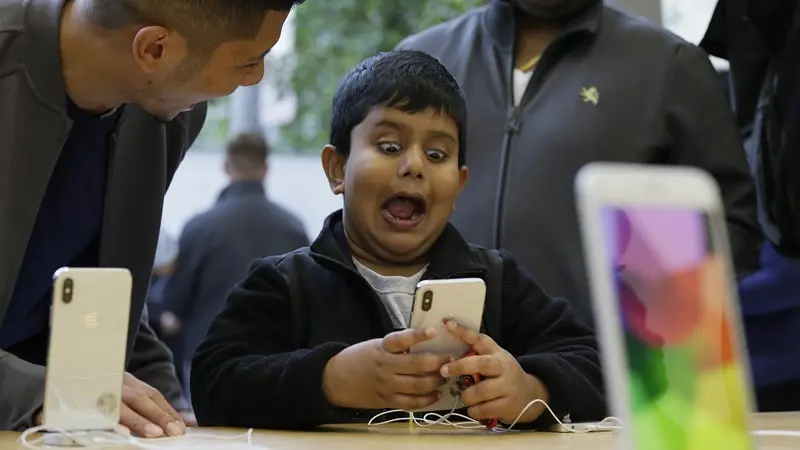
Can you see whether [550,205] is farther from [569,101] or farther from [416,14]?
[416,14]

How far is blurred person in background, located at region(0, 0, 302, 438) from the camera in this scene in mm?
1741

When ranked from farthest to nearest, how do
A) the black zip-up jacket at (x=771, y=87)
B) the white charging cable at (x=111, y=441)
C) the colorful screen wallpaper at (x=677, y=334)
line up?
1. the black zip-up jacket at (x=771, y=87)
2. the white charging cable at (x=111, y=441)
3. the colorful screen wallpaper at (x=677, y=334)

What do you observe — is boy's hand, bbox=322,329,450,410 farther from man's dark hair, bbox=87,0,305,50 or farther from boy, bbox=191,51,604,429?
man's dark hair, bbox=87,0,305,50

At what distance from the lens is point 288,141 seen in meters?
6.37

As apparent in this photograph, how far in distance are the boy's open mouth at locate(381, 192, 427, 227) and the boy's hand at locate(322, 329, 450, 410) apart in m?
0.40

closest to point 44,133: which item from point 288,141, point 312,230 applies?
point 312,230

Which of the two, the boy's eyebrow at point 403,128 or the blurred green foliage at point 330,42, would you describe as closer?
the boy's eyebrow at point 403,128

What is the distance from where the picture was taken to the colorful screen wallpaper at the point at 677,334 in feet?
2.32

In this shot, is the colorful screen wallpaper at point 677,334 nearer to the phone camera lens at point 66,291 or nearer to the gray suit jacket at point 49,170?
the phone camera lens at point 66,291

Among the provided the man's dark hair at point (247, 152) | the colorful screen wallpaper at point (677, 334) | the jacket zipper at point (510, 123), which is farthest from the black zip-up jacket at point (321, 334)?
the man's dark hair at point (247, 152)

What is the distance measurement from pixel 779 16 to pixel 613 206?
192 cm

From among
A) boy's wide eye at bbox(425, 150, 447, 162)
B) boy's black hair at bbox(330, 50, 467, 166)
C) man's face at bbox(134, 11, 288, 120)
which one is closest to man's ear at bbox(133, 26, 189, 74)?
man's face at bbox(134, 11, 288, 120)

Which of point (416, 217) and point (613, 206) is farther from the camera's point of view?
point (416, 217)

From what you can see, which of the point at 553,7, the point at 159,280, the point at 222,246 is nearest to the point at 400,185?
the point at 553,7
